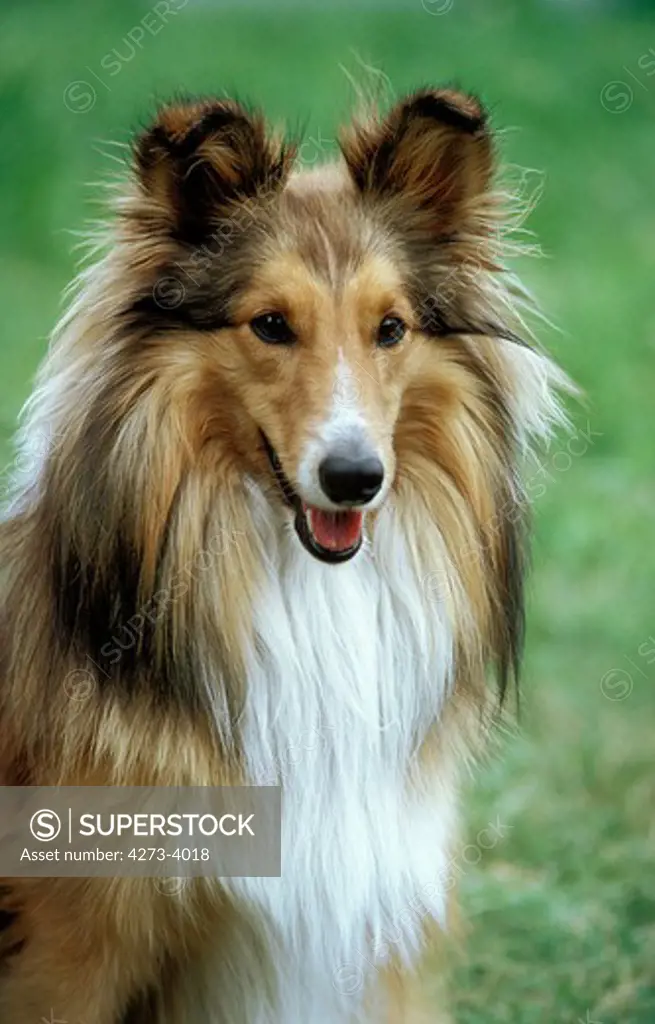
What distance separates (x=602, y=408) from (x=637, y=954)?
282cm

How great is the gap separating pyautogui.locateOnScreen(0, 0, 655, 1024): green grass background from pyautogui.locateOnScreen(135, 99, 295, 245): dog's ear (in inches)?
19.4

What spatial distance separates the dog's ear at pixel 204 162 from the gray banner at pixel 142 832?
886 millimetres

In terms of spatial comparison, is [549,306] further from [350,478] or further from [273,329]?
[350,478]

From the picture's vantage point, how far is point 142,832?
2.56 m

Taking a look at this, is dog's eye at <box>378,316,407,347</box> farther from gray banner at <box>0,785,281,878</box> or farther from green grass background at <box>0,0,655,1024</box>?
gray banner at <box>0,785,281,878</box>

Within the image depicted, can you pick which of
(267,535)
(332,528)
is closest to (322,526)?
(332,528)

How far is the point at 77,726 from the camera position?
2576 millimetres

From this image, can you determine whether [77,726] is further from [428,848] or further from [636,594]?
[636,594]

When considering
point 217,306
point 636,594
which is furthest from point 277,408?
point 636,594

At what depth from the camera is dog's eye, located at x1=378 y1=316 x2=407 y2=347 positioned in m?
2.58

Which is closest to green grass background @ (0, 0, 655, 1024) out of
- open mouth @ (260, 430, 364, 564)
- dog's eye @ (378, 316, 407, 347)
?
dog's eye @ (378, 316, 407, 347)

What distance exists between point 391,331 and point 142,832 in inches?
34.8

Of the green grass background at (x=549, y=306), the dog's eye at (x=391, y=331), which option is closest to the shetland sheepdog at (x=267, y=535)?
the dog's eye at (x=391, y=331)

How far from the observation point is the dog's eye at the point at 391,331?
2578 mm
